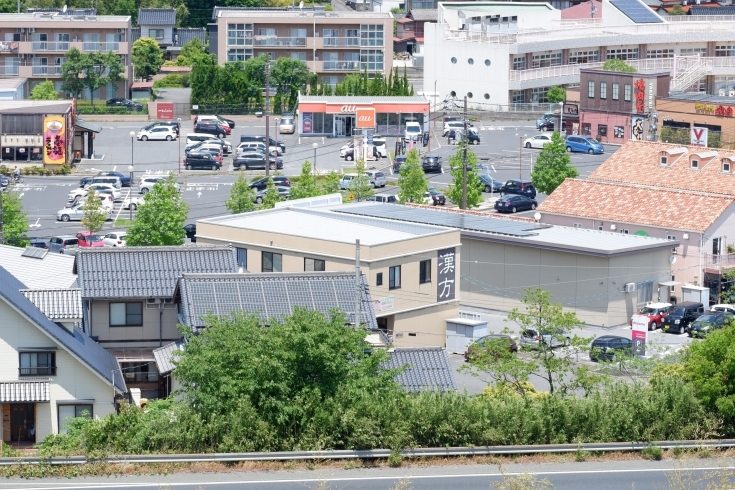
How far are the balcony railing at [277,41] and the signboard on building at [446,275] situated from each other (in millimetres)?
40551

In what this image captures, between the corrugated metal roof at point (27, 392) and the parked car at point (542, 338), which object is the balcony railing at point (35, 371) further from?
the parked car at point (542, 338)

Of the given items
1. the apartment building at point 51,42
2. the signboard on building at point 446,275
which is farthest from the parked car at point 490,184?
the apartment building at point 51,42

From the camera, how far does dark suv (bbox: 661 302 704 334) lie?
125 ft

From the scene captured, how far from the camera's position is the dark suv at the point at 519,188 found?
5409 cm

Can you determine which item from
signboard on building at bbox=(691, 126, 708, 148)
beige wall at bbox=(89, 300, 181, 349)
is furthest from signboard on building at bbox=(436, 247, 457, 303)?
signboard on building at bbox=(691, 126, 708, 148)

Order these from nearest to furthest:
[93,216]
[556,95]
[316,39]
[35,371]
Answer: [35,371], [93,216], [556,95], [316,39]

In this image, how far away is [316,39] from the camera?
76.1m

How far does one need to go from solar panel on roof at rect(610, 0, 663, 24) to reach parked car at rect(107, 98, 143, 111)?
2602 centimetres

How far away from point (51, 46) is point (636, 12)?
30.7m

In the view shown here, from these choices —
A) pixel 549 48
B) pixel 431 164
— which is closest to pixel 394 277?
pixel 431 164

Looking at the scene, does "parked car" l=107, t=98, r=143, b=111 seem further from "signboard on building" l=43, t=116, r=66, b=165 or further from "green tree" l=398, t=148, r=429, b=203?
"green tree" l=398, t=148, r=429, b=203

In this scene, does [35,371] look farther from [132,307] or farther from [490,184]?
[490,184]

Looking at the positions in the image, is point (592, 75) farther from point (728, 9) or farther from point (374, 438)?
point (374, 438)

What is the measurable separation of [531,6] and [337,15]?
10.8m
